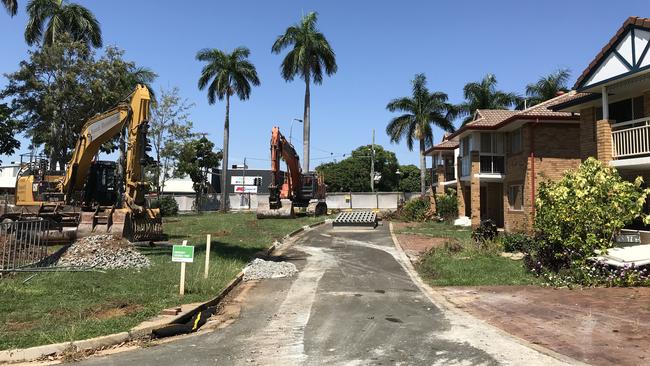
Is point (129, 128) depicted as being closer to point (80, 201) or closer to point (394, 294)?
point (80, 201)

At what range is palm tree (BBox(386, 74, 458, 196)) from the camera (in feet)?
171

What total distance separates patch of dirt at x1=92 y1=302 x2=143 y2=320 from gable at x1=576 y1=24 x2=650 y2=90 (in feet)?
51.9

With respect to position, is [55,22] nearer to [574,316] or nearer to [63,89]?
[63,89]

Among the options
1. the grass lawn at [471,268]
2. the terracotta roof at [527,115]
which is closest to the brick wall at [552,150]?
the terracotta roof at [527,115]

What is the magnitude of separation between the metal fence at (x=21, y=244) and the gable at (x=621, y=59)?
58.5ft

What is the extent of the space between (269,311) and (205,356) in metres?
3.25

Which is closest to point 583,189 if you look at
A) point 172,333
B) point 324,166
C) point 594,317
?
point 594,317

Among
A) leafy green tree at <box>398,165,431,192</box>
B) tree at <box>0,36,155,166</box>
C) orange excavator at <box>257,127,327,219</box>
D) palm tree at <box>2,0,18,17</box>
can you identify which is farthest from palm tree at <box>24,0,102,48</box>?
leafy green tree at <box>398,165,431,192</box>

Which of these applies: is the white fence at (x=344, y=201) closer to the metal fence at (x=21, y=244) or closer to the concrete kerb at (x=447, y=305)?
the concrete kerb at (x=447, y=305)

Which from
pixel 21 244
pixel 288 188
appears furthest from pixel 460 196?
pixel 21 244

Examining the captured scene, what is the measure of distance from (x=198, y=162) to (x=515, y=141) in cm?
3957

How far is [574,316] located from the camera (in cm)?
937

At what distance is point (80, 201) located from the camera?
21.0 m

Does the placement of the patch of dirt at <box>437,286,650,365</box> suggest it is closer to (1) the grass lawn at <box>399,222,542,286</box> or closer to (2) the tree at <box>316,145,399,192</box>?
(1) the grass lawn at <box>399,222,542,286</box>
